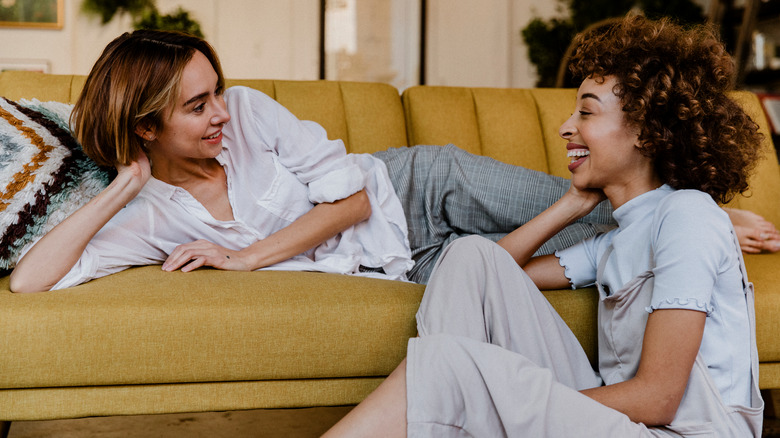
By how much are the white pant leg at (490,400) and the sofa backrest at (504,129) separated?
1.28 metres

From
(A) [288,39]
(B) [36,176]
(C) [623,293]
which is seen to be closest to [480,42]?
(A) [288,39]

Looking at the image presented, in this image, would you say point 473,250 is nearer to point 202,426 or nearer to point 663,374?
point 663,374

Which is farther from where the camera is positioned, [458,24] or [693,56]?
[458,24]

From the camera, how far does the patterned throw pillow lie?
1436mm

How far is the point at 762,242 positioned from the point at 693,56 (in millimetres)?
854

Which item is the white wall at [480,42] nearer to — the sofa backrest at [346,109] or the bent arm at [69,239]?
the sofa backrest at [346,109]

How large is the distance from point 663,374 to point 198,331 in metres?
0.81

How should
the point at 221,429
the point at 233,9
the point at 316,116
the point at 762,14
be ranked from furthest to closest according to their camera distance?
1. the point at 233,9
2. the point at 762,14
3. the point at 316,116
4. the point at 221,429

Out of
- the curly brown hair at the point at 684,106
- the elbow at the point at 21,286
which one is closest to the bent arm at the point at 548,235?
the curly brown hair at the point at 684,106

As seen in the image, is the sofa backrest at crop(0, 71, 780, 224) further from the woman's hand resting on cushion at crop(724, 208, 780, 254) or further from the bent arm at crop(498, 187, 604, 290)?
the bent arm at crop(498, 187, 604, 290)

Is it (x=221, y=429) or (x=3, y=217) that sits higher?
(x=3, y=217)

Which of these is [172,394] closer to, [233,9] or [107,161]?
[107,161]

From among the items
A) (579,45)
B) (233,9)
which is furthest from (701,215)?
(233,9)

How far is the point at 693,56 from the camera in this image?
1.28 metres
